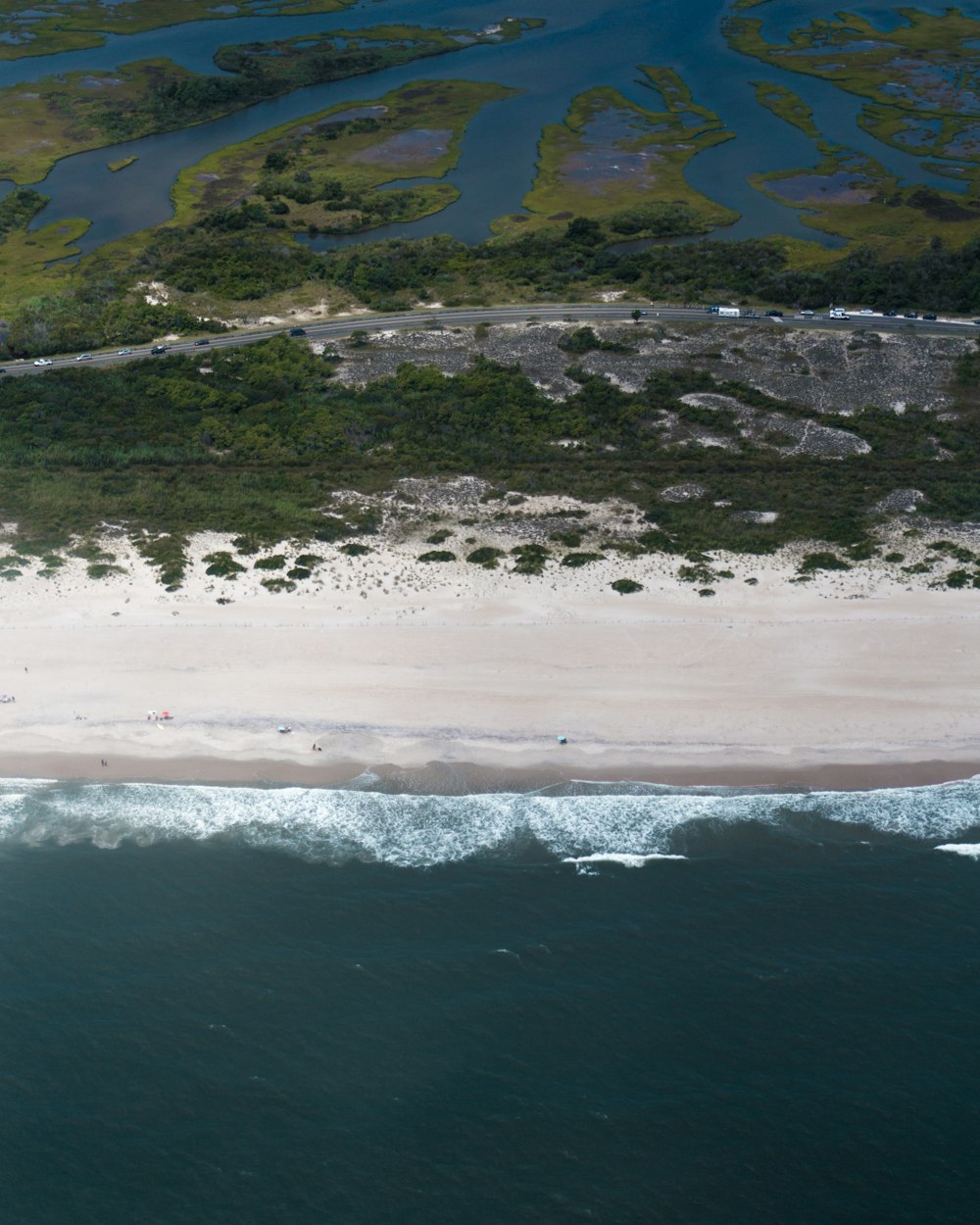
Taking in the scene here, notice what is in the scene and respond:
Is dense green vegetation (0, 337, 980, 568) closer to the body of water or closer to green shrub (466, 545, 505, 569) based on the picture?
green shrub (466, 545, 505, 569)

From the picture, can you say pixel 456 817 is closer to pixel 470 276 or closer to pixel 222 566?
pixel 222 566

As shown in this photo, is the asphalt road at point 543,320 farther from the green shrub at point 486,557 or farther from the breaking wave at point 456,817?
the breaking wave at point 456,817

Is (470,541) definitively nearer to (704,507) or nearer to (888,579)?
(704,507)

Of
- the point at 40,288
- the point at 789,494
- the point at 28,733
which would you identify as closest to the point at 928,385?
the point at 789,494

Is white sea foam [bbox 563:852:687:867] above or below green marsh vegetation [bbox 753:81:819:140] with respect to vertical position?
below

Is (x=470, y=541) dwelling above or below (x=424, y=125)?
below

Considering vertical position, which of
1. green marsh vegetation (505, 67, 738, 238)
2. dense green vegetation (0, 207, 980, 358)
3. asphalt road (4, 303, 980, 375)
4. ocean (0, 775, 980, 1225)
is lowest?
ocean (0, 775, 980, 1225)

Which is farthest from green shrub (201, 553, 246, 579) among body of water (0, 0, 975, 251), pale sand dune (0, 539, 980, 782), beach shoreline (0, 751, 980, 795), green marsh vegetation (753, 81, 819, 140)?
green marsh vegetation (753, 81, 819, 140)
